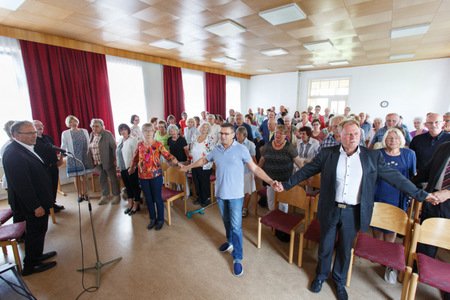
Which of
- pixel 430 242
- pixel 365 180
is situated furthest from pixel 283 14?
pixel 430 242

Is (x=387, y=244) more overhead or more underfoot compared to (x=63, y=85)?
more underfoot

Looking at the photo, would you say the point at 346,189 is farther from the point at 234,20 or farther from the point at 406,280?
the point at 234,20

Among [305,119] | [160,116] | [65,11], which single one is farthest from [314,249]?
[160,116]

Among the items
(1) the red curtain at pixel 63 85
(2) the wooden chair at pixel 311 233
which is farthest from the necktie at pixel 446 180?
(1) the red curtain at pixel 63 85

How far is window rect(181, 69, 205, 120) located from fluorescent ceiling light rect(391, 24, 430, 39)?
6.41 m

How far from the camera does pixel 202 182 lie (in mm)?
3879

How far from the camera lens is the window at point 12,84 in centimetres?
431

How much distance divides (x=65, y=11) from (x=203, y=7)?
7.35 ft

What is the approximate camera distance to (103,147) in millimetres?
3771

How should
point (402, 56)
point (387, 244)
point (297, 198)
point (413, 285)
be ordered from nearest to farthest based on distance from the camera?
point (413, 285) < point (387, 244) < point (297, 198) < point (402, 56)

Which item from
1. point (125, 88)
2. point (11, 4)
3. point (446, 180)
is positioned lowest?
point (446, 180)

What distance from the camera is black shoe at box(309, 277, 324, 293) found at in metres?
2.07

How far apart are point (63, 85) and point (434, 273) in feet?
22.5

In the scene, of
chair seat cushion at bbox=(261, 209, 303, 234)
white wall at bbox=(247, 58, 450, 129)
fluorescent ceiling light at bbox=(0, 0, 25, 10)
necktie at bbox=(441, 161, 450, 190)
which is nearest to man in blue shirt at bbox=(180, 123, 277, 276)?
chair seat cushion at bbox=(261, 209, 303, 234)
